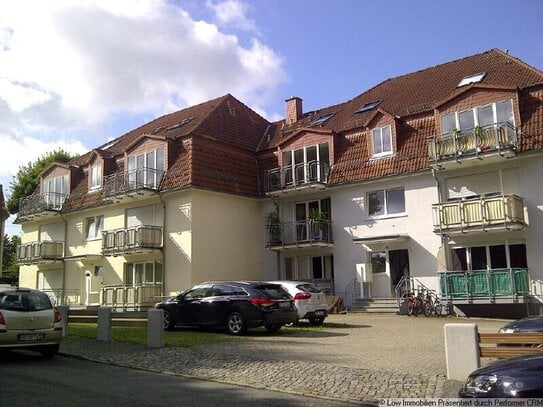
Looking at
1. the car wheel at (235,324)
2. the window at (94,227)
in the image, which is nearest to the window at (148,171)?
the window at (94,227)

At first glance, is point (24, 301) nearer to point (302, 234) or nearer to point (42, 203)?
point (302, 234)

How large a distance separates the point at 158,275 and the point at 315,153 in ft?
32.4

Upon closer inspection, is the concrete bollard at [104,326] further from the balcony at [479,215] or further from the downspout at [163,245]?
the balcony at [479,215]

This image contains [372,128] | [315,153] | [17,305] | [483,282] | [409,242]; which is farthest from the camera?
[315,153]

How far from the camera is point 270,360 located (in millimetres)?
11281

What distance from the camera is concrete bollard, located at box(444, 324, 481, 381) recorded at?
877 cm

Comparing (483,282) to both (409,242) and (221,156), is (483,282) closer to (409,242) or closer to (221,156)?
(409,242)

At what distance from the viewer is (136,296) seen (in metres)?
26.7

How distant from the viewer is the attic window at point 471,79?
2503cm

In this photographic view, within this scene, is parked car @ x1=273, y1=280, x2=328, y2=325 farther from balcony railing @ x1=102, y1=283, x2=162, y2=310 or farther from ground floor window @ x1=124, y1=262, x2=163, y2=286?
ground floor window @ x1=124, y1=262, x2=163, y2=286

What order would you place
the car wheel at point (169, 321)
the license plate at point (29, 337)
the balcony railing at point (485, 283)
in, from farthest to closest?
1. the balcony railing at point (485, 283)
2. the car wheel at point (169, 321)
3. the license plate at point (29, 337)

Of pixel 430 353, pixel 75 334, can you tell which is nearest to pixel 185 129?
pixel 75 334

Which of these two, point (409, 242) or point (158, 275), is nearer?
point (409, 242)

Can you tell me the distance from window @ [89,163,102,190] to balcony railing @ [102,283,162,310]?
7369 mm
